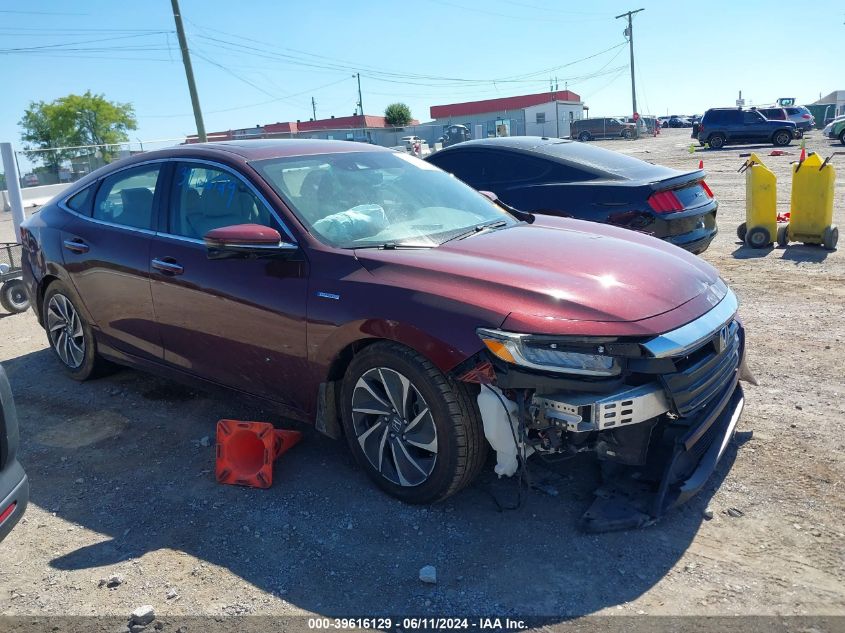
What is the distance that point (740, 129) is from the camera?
108ft

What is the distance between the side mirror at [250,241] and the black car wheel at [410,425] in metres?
0.73

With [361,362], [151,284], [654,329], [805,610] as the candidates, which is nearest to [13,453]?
[361,362]

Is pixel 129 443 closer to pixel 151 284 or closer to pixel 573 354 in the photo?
pixel 151 284

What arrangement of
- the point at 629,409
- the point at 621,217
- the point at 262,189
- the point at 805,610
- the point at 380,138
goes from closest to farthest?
the point at 805,610, the point at 629,409, the point at 262,189, the point at 621,217, the point at 380,138

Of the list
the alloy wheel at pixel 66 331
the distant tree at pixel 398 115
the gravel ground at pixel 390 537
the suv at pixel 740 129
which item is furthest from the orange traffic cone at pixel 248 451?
the distant tree at pixel 398 115

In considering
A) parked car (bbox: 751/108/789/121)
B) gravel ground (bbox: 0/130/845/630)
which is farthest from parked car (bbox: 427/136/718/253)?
parked car (bbox: 751/108/789/121)

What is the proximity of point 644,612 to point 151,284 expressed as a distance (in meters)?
→ 3.35

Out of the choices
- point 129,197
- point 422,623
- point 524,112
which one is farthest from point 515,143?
point 524,112

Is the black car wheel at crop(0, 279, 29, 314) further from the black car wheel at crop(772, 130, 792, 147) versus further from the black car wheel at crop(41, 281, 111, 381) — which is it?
the black car wheel at crop(772, 130, 792, 147)

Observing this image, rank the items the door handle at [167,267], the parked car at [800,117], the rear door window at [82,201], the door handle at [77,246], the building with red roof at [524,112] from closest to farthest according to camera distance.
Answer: the door handle at [167,267] < the door handle at [77,246] < the rear door window at [82,201] < the parked car at [800,117] < the building with red roof at [524,112]

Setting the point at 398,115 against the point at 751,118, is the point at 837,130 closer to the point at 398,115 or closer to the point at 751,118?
the point at 751,118

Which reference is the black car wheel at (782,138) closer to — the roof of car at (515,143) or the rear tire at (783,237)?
the rear tire at (783,237)

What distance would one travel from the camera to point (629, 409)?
284cm

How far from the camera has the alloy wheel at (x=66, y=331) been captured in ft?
17.0
